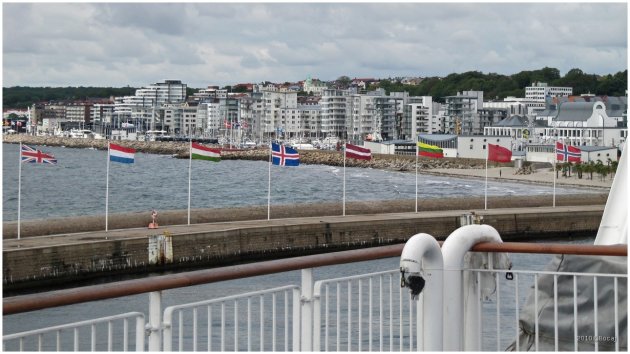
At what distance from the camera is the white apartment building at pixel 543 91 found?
16700cm

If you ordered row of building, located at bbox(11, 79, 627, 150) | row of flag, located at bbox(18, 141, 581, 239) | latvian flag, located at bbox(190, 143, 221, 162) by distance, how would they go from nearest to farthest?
row of flag, located at bbox(18, 141, 581, 239), latvian flag, located at bbox(190, 143, 221, 162), row of building, located at bbox(11, 79, 627, 150)

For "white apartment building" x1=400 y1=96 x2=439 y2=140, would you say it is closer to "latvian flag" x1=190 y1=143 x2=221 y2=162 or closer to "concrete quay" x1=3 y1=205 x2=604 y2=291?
"concrete quay" x1=3 y1=205 x2=604 y2=291

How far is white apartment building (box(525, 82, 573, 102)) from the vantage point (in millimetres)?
167000

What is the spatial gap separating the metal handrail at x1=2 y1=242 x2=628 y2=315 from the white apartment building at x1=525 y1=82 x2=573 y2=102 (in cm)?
16307

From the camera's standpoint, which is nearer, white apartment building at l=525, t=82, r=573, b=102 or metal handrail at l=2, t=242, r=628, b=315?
metal handrail at l=2, t=242, r=628, b=315

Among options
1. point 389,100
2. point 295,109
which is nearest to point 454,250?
point 389,100

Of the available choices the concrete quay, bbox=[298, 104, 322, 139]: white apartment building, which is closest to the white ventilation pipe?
the concrete quay

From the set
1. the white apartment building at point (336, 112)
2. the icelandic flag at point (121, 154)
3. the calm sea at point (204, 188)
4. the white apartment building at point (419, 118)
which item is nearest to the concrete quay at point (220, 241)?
the icelandic flag at point (121, 154)

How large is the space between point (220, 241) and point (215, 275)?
81.2ft

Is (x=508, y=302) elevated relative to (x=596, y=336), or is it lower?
lower

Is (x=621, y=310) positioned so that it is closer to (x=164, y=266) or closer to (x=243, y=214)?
(x=164, y=266)

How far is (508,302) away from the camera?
45.8 feet

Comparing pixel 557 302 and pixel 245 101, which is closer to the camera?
pixel 557 302

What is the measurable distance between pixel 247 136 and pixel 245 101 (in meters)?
7.22
